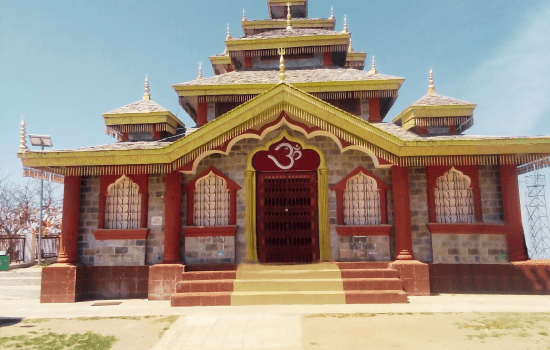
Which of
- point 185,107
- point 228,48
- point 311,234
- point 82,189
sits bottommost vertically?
point 311,234

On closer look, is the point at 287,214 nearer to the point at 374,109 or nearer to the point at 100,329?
the point at 374,109

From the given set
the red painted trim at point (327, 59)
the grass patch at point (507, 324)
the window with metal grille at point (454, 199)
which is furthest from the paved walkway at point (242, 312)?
the red painted trim at point (327, 59)

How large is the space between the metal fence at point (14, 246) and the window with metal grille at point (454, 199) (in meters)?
17.6

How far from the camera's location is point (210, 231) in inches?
471

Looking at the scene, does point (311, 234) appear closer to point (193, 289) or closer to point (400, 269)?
point (400, 269)

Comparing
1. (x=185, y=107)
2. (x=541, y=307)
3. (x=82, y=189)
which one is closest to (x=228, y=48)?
(x=185, y=107)

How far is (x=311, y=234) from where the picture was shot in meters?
12.2

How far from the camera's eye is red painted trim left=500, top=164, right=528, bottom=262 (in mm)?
11445

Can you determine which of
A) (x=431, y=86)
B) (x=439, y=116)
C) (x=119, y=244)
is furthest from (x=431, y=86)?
(x=119, y=244)

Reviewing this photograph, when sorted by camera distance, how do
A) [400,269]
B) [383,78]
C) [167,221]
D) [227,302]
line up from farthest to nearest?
[383,78], [167,221], [400,269], [227,302]

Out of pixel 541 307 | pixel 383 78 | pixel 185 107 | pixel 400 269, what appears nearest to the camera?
pixel 541 307

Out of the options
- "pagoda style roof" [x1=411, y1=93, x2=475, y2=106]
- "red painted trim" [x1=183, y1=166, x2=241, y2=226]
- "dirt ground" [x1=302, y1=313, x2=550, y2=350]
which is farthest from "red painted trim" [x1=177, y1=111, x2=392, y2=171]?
"dirt ground" [x1=302, y1=313, x2=550, y2=350]

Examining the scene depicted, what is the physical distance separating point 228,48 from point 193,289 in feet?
31.8

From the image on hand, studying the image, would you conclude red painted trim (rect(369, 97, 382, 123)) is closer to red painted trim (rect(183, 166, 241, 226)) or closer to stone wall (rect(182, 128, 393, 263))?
stone wall (rect(182, 128, 393, 263))
